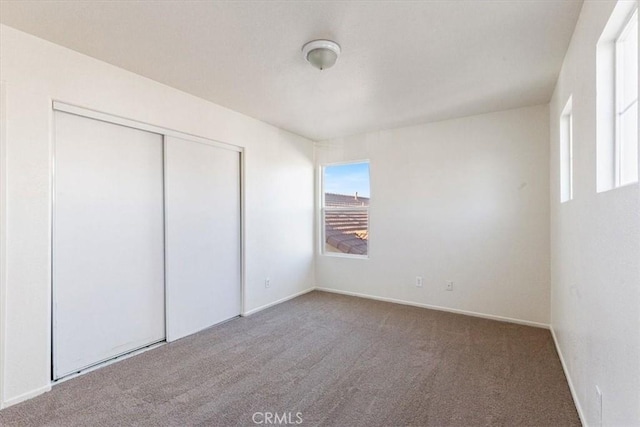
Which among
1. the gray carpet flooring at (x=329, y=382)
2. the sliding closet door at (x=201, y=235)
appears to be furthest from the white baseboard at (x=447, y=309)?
the sliding closet door at (x=201, y=235)

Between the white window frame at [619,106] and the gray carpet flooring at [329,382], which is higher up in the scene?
the white window frame at [619,106]

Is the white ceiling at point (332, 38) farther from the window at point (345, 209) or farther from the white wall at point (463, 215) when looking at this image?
the window at point (345, 209)

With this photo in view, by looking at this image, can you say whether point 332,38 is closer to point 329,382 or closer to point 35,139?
point 35,139

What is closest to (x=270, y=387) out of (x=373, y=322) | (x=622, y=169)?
(x=373, y=322)

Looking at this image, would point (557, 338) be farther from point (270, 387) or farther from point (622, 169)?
point (270, 387)

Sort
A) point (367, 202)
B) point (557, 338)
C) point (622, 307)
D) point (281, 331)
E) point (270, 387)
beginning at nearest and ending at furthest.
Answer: point (622, 307)
point (270, 387)
point (557, 338)
point (281, 331)
point (367, 202)

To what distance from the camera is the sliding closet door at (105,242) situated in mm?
2312

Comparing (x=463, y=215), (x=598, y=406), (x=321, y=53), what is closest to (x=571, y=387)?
(x=598, y=406)

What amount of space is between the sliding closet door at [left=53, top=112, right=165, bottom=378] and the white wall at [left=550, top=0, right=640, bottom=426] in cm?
325

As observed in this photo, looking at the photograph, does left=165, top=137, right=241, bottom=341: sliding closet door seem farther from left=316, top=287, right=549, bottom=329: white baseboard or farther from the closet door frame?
left=316, top=287, right=549, bottom=329: white baseboard

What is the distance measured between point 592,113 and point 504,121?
2.13 metres

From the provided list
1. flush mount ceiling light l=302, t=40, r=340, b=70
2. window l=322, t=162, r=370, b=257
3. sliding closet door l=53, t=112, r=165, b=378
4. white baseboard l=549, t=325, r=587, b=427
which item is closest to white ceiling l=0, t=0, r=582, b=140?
flush mount ceiling light l=302, t=40, r=340, b=70

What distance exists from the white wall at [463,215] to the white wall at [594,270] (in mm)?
874

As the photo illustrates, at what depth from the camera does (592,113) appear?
162 centimetres
